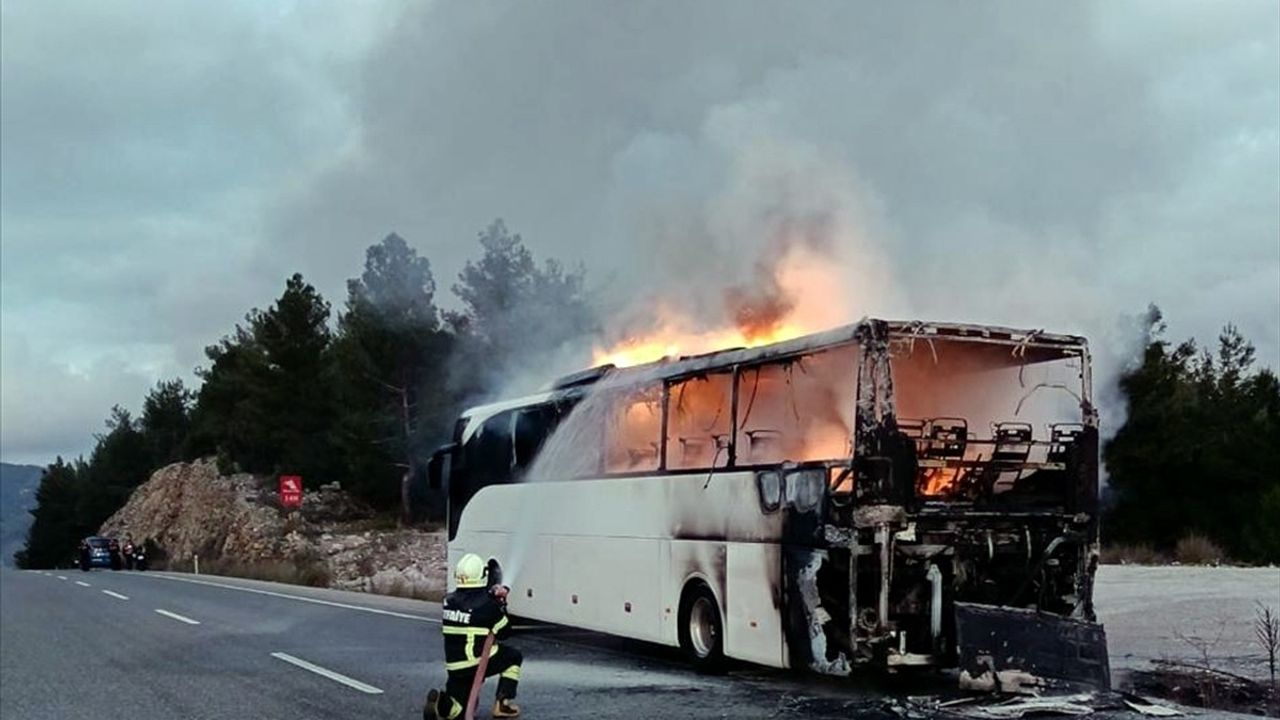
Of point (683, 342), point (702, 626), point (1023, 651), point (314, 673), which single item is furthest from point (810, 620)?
point (683, 342)

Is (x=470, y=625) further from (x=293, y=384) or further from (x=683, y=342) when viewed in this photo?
(x=293, y=384)

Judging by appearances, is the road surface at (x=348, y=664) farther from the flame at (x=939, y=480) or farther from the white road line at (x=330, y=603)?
the flame at (x=939, y=480)

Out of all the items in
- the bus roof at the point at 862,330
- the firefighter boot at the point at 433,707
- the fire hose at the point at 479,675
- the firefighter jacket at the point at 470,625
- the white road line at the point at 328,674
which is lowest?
the white road line at the point at 328,674

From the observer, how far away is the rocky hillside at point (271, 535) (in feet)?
120

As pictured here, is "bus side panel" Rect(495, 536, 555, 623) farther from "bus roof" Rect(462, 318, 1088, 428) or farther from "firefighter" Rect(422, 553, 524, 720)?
"firefighter" Rect(422, 553, 524, 720)

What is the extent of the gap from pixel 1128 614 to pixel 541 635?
345 inches

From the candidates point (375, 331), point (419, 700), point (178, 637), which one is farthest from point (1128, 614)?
point (375, 331)

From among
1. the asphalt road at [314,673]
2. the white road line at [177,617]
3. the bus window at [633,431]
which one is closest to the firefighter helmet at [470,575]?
the asphalt road at [314,673]

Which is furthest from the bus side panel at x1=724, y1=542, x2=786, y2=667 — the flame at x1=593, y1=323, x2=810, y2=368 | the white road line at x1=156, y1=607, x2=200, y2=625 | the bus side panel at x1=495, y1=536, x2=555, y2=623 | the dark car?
the dark car

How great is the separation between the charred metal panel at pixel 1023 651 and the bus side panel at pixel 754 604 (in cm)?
159

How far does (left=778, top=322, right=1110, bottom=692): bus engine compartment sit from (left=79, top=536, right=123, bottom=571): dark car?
157ft

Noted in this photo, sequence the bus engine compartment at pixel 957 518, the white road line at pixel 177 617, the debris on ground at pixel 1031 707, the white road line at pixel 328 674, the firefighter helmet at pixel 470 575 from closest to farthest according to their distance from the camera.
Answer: the firefighter helmet at pixel 470 575
the debris on ground at pixel 1031 707
the bus engine compartment at pixel 957 518
the white road line at pixel 328 674
the white road line at pixel 177 617

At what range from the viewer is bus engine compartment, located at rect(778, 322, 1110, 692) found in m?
9.38

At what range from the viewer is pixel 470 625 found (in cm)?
817
